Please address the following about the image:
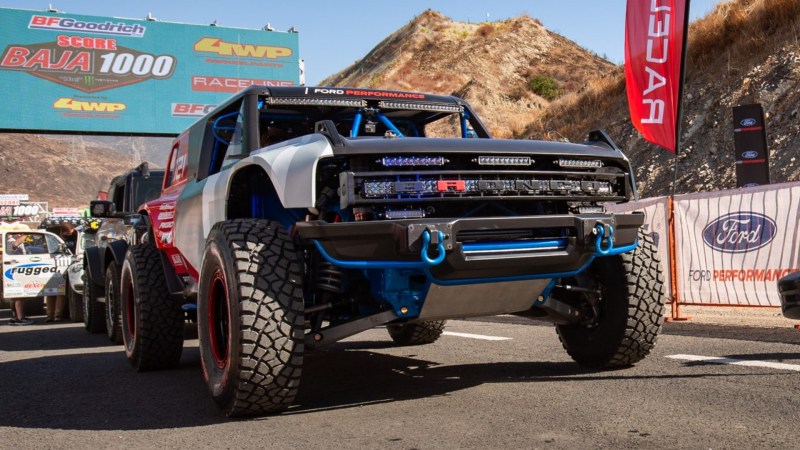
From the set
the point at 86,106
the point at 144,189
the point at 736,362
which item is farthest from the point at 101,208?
the point at 86,106

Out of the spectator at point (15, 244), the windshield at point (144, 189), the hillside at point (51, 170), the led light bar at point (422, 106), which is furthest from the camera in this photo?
the hillside at point (51, 170)

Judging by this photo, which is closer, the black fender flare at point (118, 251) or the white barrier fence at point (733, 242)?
the black fender flare at point (118, 251)

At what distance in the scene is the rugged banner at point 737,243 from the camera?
9758 mm

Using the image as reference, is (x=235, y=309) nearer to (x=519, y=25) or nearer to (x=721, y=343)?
(x=721, y=343)

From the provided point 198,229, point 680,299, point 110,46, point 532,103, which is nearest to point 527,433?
point 198,229

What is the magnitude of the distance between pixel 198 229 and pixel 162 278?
1109mm

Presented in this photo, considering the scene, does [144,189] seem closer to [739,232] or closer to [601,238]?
[739,232]

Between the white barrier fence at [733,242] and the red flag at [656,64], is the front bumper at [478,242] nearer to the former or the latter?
the white barrier fence at [733,242]

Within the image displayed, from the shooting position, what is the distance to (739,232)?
10.2 metres

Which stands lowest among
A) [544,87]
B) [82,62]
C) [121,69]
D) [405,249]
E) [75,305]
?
[75,305]

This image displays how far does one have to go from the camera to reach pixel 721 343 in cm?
700

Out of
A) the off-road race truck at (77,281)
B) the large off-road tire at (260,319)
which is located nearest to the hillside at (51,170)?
the off-road race truck at (77,281)

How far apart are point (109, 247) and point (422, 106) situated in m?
4.45

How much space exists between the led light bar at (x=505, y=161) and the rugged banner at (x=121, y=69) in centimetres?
3096
